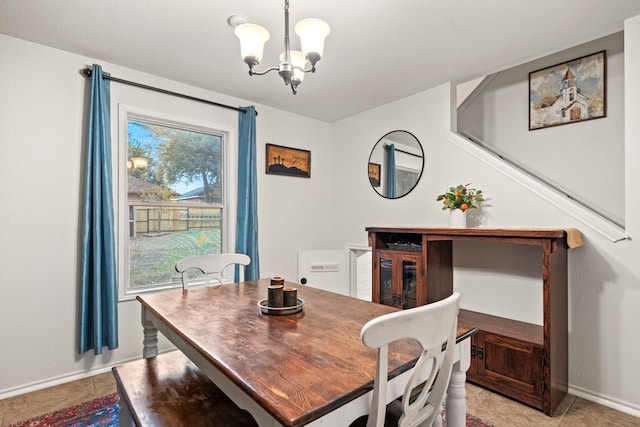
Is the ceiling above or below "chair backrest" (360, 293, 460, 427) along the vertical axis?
above

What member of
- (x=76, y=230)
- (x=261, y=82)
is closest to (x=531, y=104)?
(x=261, y=82)

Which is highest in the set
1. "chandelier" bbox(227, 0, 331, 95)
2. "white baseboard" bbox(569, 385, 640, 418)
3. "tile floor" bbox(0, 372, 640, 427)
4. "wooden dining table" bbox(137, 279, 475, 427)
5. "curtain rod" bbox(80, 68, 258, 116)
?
"curtain rod" bbox(80, 68, 258, 116)

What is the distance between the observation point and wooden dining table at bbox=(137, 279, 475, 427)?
87 cm

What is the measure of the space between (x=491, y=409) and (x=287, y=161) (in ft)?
9.77

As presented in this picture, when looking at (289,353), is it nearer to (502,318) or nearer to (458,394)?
(458,394)

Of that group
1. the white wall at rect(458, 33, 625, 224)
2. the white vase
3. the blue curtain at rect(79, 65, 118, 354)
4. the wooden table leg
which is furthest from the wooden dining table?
the white wall at rect(458, 33, 625, 224)

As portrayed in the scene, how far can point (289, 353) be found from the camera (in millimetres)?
1124

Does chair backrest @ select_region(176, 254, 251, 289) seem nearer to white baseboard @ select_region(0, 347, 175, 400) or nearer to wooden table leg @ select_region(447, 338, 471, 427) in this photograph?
white baseboard @ select_region(0, 347, 175, 400)

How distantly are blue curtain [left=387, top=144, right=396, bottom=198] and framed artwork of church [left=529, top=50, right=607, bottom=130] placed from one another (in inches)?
50.2

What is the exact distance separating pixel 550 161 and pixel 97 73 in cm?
379

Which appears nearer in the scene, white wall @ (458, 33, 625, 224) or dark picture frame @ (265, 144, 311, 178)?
white wall @ (458, 33, 625, 224)

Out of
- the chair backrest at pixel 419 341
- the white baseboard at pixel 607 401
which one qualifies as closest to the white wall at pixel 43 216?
the chair backrest at pixel 419 341

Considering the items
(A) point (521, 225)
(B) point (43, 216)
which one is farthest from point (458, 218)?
(B) point (43, 216)

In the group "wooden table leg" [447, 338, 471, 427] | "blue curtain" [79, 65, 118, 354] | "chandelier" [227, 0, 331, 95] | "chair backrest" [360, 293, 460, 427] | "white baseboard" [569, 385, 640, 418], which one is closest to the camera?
"chair backrest" [360, 293, 460, 427]
